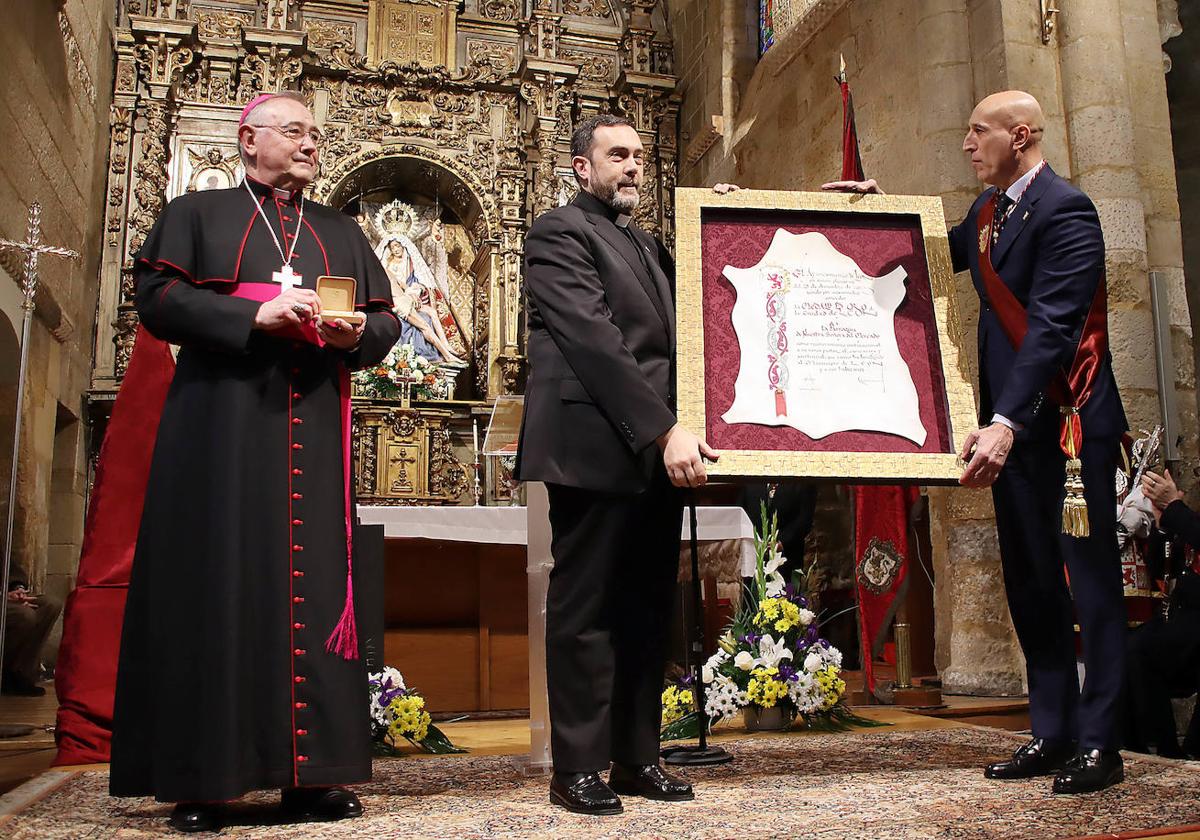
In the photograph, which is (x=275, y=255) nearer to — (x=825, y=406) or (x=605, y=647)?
(x=605, y=647)

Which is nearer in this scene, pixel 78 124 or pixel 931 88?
pixel 931 88

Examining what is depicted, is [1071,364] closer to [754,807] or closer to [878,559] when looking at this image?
[754,807]

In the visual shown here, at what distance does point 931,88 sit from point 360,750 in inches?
220

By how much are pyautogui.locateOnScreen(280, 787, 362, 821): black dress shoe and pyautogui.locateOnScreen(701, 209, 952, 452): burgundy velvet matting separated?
50.5 inches

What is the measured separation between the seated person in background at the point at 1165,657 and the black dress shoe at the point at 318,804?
9.10ft

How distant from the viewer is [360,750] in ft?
8.51

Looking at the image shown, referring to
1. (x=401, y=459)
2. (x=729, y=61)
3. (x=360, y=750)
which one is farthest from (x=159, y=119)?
(x=360, y=750)

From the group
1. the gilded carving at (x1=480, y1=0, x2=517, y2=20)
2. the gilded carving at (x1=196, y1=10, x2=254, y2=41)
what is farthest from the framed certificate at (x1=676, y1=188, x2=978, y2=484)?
the gilded carving at (x1=480, y1=0, x2=517, y2=20)

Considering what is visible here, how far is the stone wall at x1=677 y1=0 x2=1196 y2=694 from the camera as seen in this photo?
579 centimetres

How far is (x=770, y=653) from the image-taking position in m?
4.60

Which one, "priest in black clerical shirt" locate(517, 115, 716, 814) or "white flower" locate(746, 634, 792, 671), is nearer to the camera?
"priest in black clerical shirt" locate(517, 115, 716, 814)

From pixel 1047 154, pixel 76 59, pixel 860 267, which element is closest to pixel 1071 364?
pixel 860 267

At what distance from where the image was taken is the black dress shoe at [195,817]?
2.42 m

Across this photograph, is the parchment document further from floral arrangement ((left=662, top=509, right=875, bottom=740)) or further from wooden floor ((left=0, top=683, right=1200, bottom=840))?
wooden floor ((left=0, top=683, right=1200, bottom=840))
